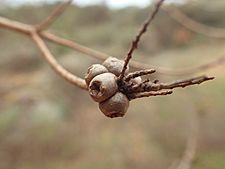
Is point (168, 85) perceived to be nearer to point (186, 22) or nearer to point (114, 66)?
point (114, 66)

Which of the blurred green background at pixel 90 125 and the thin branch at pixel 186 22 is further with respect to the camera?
the blurred green background at pixel 90 125

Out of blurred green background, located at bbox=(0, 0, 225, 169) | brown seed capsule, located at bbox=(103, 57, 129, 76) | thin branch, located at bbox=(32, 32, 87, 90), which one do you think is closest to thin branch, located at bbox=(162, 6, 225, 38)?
blurred green background, located at bbox=(0, 0, 225, 169)

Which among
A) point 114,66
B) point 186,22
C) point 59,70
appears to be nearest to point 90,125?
point 186,22

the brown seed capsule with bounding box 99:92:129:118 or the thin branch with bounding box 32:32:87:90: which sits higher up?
the brown seed capsule with bounding box 99:92:129:118

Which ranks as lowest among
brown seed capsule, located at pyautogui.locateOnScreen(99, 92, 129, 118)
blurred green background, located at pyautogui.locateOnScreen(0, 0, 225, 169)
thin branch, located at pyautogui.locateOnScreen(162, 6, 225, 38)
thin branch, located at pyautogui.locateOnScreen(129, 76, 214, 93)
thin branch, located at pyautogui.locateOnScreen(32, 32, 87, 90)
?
blurred green background, located at pyautogui.locateOnScreen(0, 0, 225, 169)

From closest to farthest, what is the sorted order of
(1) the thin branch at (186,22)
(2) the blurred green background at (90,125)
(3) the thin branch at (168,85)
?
(3) the thin branch at (168,85) < (1) the thin branch at (186,22) < (2) the blurred green background at (90,125)

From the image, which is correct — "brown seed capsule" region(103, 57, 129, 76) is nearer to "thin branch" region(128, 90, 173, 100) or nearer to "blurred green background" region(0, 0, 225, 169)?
"thin branch" region(128, 90, 173, 100)

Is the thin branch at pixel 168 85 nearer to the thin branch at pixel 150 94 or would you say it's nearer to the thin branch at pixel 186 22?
the thin branch at pixel 150 94

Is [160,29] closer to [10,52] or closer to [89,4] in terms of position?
[89,4]

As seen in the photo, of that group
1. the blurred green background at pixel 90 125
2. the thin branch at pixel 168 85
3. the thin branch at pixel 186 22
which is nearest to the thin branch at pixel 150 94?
the thin branch at pixel 168 85

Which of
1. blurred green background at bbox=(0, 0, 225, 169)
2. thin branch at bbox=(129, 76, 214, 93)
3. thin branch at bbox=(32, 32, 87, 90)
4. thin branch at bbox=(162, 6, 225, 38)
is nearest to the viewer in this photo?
thin branch at bbox=(129, 76, 214, 93)
